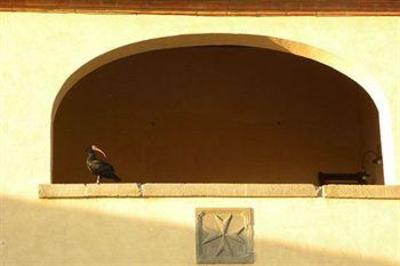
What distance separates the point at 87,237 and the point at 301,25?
287cm

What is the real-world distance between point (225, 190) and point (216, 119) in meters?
3.47

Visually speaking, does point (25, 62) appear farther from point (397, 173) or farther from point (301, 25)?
point (397, 173)

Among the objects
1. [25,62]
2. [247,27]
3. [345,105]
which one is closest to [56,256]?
[25,62]

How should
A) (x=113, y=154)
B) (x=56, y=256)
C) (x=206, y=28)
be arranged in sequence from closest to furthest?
(x=56, y=256) → (x=206, y=28) → (x=113, y=154)

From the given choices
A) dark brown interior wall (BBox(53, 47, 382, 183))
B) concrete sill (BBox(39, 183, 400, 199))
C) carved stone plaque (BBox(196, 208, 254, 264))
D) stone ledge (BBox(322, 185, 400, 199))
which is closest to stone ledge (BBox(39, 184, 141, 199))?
concrete sill (BBox(39, 183, 400, 199))

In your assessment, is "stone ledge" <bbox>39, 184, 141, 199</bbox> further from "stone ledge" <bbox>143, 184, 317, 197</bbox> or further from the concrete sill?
"stone ledge" <bbox>143, 184, 317, 197</bbox>

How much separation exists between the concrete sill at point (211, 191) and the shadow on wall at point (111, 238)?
0.23ft

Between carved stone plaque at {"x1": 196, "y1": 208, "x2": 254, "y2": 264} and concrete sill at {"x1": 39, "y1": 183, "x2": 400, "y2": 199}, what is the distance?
0.17 m

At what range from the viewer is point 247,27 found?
13008mm

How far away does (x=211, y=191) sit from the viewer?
485 inches

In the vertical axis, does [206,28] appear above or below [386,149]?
above

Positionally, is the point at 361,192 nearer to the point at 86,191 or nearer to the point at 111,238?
the point at 111,238

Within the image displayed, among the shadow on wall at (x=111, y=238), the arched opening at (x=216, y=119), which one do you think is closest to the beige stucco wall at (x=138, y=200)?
the shadow on wall at (x=111, y=238)

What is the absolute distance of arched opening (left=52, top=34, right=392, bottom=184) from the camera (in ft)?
50.6
